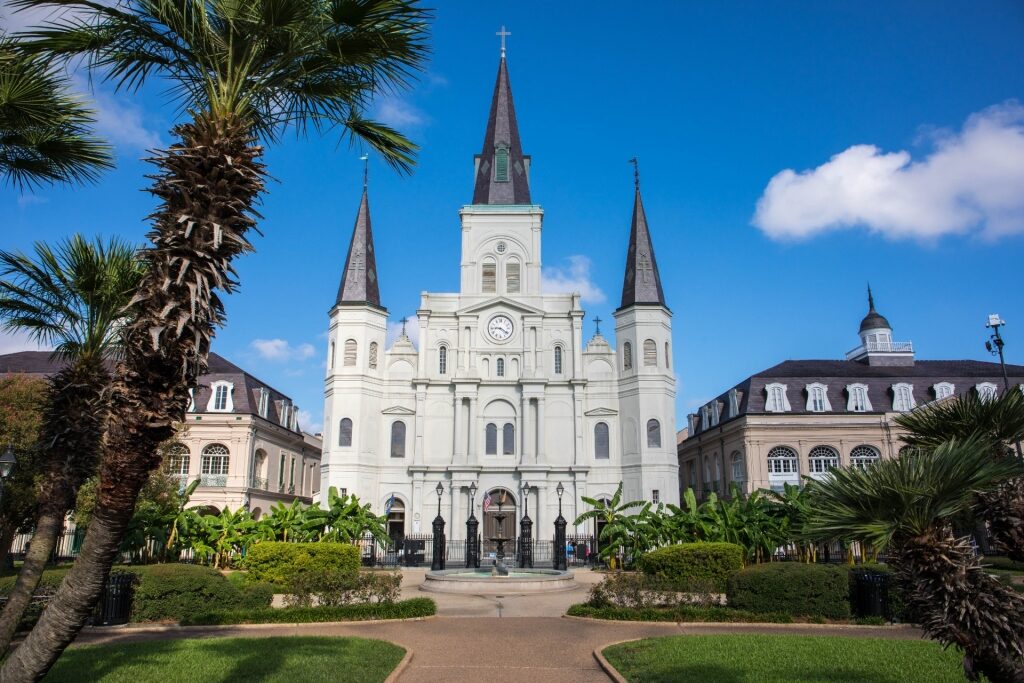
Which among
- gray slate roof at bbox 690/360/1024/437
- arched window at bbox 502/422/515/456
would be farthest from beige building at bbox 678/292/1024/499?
arched window at bbox 502/422/515/456

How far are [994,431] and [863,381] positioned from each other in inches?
1521

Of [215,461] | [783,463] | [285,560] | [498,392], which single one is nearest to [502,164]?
[498,392]

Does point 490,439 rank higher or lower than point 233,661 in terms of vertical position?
higher

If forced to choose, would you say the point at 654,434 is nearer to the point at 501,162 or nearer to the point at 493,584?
the point at 501,162

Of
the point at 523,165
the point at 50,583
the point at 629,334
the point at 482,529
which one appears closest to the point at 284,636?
the point at 50,583

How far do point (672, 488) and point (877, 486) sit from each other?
34963mm

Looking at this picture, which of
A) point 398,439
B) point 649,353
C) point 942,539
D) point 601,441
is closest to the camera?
point 942,539

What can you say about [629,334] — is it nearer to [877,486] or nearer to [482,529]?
[482,529]

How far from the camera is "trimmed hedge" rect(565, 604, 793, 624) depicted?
14688mm

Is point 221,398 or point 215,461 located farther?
point 221,398

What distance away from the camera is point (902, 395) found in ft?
140

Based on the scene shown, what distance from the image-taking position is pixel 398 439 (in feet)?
138

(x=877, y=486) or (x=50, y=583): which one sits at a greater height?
(x=877, y=486)

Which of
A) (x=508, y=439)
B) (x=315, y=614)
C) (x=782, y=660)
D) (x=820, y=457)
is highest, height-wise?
(x=508, y=439)
